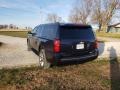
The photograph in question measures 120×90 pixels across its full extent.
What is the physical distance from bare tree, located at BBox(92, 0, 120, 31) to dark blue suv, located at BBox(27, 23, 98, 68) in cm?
5484

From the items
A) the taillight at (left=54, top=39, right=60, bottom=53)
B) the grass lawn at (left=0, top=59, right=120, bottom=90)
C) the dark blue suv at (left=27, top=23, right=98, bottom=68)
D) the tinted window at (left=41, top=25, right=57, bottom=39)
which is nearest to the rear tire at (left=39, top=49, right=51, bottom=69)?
the dark blue suv at (left=27, top=23, right=98, bottom=68)

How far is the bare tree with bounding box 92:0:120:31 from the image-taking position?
195ft

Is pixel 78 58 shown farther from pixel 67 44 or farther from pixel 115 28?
pixel 115 28

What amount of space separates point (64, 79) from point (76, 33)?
1956mm

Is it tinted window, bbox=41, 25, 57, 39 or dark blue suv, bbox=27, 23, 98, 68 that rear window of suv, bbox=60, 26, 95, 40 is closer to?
dark blue suv, bbox=27, 23, 98, 68

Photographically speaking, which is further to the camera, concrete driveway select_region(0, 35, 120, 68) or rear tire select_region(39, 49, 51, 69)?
concrete driveway select_region(0, 35, 120, 68)

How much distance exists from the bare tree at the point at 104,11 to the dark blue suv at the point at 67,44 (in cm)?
5484

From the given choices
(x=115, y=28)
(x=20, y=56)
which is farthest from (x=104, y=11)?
(x=20, y=56)

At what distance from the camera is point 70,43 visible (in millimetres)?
6945

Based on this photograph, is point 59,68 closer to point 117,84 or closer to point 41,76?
point 41,76

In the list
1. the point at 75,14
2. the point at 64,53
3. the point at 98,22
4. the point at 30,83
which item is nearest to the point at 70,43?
the point at 64,53

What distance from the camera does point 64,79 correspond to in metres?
6.13

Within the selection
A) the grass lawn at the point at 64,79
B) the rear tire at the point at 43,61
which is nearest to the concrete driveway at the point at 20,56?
the rear tire at the point at 43,61

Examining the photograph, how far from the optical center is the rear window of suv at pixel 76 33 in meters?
7.02
